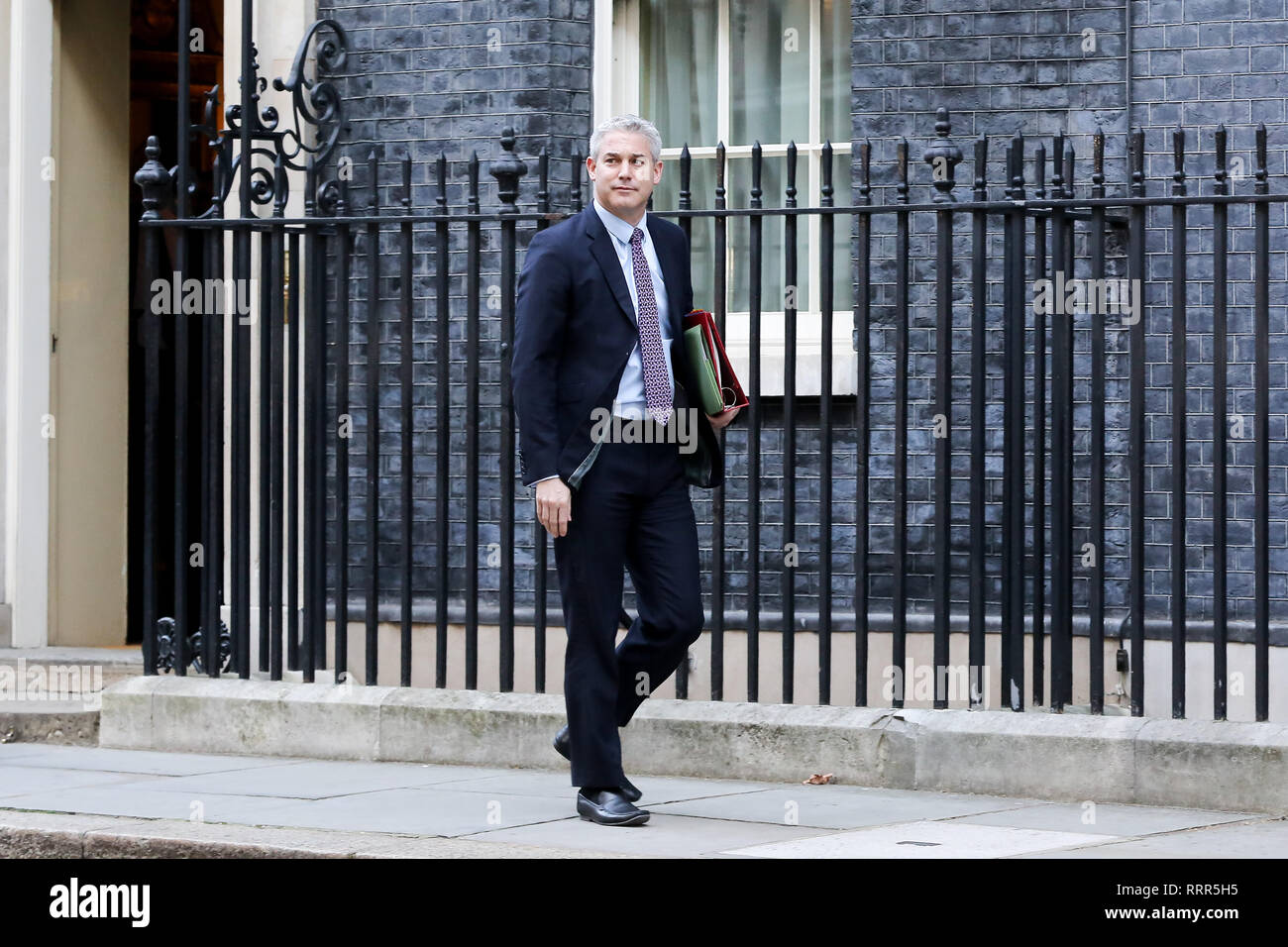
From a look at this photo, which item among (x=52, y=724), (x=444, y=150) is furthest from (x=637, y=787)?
(x=444, y=150)

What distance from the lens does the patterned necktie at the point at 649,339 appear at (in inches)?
253

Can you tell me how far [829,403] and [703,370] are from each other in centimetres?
109

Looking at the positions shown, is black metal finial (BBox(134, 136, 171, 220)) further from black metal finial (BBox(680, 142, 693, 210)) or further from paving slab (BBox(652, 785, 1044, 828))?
paving slab (BBox(652, 785, 1044, 828))

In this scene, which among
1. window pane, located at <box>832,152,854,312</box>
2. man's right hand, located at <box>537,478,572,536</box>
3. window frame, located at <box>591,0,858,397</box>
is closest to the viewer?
man's right hand, located at <box>537,478,572,536</box>

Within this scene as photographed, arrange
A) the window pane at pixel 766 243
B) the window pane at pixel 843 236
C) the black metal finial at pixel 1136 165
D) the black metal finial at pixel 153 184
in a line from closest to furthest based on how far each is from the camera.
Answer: the black metal finial at pixel 1136 165 < the black metal finial at pixel 153 184 < the window pane at pixel 843 236 < the window pane at pixel 766 243

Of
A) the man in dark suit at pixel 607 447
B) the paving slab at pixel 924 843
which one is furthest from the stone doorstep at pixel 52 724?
the paving slab at pixel 924 843

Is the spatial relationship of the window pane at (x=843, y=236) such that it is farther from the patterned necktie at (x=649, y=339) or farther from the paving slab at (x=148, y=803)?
the paving slab at (x=148, y=803)

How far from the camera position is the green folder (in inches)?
255

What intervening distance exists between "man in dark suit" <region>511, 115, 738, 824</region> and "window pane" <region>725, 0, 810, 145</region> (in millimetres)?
3373

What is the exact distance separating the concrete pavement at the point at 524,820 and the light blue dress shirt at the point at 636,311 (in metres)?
1.13

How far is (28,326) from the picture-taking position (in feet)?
34.6

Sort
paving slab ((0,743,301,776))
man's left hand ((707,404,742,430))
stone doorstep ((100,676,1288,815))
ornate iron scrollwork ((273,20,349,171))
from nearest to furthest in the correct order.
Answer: man's left hand ((707,404,742,430)) → stone doorstep ((100,676,1288,815)) → paving slab ((0,743,301,776)) → ornate iron scrollwork ((273,20,349,171))

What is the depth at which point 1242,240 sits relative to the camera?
8.73m

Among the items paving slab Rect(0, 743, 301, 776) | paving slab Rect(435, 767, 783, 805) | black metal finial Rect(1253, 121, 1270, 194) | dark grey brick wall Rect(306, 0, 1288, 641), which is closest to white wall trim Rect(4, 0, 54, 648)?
dark grey brick wall Rect(306, 0, 1288, 641)
